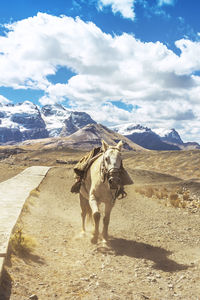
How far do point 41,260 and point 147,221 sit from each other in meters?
6.67

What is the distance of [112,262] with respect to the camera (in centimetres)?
649

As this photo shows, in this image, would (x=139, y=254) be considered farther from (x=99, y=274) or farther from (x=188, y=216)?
(x=188, y=216)

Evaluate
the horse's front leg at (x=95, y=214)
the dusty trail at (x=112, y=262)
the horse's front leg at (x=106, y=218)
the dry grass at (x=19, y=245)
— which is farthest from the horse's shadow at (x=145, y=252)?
the dry grass at (x=19, y=245)

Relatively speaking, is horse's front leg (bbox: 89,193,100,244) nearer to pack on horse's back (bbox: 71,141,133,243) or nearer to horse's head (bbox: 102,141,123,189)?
pack on horse's back (bbox: 71,141,133,243)

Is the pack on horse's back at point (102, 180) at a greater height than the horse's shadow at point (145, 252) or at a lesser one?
greater

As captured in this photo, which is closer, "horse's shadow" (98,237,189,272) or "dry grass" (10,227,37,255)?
"dry grass" (10,227,37,255)

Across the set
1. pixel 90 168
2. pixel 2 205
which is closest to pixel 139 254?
pixel 90 168

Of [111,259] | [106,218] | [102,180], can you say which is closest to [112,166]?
[102,180]

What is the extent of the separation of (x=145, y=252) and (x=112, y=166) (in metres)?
3.05

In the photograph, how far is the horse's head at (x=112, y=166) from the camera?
6660 millimetres

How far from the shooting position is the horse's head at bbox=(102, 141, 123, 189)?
6.66 meters

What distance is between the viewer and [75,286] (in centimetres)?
493

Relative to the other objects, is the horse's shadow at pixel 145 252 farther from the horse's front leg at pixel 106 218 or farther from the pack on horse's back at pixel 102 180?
the pack on horse's back at pixel 102 180

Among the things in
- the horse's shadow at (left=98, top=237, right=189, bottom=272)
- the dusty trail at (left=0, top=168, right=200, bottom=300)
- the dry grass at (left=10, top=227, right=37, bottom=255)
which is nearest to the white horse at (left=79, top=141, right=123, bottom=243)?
the horse's shadow at (left=98, top=237, right=189, bottom=272)
